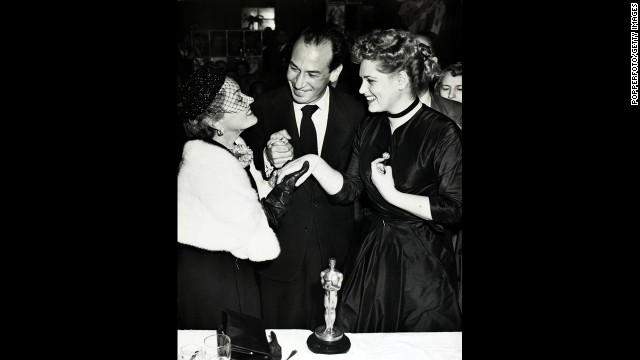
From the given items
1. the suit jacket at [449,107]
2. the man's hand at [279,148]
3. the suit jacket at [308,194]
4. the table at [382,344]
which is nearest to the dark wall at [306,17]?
the suit jacket at [449,107]

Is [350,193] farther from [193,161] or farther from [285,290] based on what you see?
[193,161]

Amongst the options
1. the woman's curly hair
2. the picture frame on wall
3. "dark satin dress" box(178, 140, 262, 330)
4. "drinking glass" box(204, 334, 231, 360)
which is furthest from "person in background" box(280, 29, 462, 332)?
"drinking glass" box(204, 334, 231, 360)

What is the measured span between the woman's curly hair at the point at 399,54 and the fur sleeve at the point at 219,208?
0.76 meters

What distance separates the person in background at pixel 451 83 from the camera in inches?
96.7

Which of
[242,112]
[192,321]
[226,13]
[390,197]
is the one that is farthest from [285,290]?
[226,13]

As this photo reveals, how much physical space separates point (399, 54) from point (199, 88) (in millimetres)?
903

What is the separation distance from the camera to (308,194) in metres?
2.54

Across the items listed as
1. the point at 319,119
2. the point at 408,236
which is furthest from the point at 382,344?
the point at 319,119

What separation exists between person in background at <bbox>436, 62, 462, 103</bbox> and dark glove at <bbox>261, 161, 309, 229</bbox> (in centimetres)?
69

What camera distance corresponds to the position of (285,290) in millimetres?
2621

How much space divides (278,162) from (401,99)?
24.6 inches

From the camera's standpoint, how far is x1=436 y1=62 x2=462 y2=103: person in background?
246 centimetres

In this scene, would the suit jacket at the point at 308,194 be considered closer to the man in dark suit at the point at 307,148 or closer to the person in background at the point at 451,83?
the man in dark suit at the point at 307,148

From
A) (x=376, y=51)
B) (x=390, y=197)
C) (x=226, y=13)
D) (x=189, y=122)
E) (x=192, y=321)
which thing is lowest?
(x=192, y=321)
